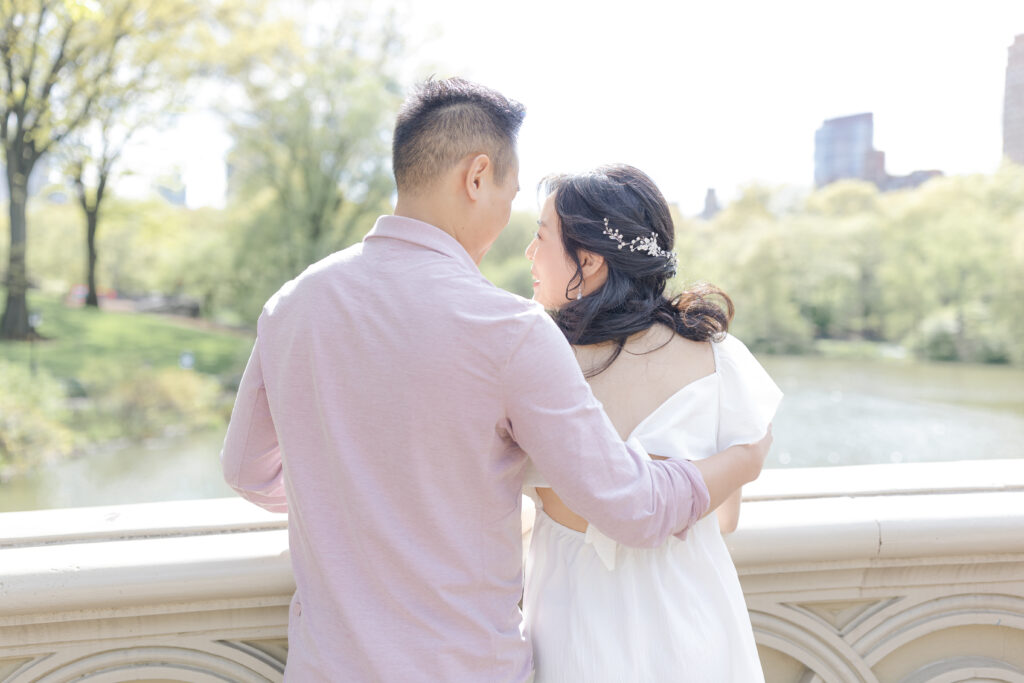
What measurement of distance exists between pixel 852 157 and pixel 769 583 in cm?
1485

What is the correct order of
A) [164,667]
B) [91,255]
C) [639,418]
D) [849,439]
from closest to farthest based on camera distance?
[639,418], [164,667], [849,439], [91,255]

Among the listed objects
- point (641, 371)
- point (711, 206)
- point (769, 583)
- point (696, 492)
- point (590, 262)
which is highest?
point (711, 206)

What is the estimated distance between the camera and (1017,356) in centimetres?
952

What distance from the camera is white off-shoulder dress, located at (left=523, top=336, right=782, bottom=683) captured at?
3.49ft

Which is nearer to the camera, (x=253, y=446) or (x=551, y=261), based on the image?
(x=253, y=446)

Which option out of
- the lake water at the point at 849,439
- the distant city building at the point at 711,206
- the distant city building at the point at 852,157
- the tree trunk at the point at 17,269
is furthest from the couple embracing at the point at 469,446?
the distant city building at the point at 711,206

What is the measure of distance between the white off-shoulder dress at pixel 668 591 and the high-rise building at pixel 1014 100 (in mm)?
3935

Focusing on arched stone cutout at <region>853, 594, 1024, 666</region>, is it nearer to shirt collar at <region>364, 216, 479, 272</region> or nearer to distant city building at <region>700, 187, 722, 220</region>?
shirt collar at <region>364, 216, 479, 272</region>

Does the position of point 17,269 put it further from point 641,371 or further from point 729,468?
point 729,468

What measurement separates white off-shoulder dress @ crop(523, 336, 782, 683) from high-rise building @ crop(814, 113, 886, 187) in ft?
46.8

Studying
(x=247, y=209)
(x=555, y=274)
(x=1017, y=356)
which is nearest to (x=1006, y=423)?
(x=1017, y=356)

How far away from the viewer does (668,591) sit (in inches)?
43.0

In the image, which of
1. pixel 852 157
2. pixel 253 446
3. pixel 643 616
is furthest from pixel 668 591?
pixel 852 157

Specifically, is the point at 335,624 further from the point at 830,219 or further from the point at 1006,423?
the point at 830,219
